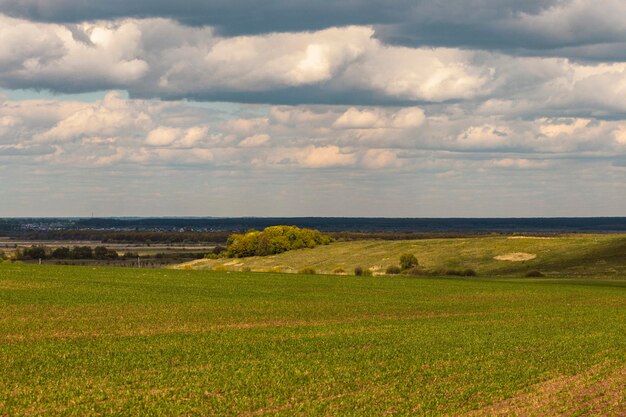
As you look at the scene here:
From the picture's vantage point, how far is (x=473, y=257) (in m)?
131

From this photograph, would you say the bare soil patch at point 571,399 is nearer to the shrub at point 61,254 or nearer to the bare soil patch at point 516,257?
the bare soil patch at point 516,257

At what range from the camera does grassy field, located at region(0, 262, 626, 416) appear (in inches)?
1017

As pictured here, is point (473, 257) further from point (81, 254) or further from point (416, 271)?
point (81, 254)

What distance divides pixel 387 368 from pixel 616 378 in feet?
26.5

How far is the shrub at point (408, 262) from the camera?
122188 millimetres

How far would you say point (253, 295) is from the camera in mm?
69312

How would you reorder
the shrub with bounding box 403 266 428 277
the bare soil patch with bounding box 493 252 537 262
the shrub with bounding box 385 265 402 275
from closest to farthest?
the shrub with bounding box 403 266 428 277
the shrub with bounding box 385 265 402 275
the bare soil patch with bounding box 493 252 537 262

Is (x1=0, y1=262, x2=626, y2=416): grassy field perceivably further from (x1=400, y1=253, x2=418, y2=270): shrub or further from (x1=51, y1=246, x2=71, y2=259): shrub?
(x1=51, y1=246, x2=71, y2=259): shrub

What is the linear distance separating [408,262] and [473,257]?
1317 cm

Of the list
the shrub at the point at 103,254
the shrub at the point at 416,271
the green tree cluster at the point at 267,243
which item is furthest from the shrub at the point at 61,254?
the shrub at the point at 416,271

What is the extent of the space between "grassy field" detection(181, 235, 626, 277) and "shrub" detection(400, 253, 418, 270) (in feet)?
5.31

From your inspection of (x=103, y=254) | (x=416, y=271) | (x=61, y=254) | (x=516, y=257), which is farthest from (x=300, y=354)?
(x=103, y=254)

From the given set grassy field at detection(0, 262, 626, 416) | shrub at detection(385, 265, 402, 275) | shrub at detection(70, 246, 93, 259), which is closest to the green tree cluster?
shrub at detection(70, 246, 93, 259)

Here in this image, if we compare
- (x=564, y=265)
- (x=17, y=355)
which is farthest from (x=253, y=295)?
(x=564, y=265)
